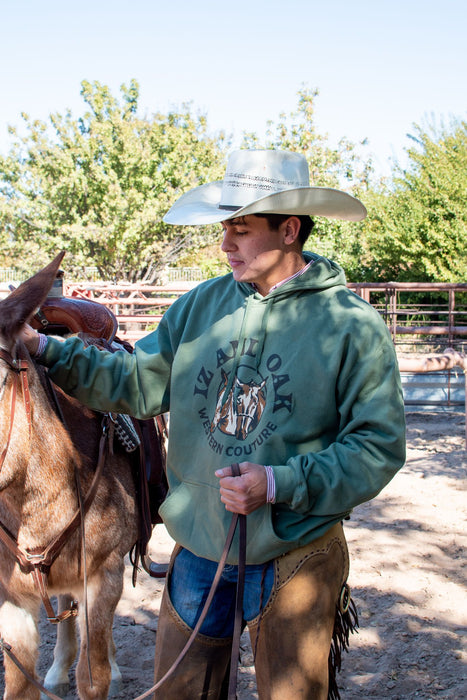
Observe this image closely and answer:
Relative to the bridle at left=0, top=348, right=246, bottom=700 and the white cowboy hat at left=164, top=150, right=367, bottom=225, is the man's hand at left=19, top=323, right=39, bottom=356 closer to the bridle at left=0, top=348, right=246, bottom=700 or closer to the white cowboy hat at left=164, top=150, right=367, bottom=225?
the bridle at left=0, top=348, right=246, bottom=700

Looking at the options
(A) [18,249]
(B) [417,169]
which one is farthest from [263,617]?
(A) [18,249]

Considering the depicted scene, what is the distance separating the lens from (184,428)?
1927 mm

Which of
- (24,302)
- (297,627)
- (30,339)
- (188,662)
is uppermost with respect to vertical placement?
(24,302)

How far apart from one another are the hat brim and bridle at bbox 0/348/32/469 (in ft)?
2.25

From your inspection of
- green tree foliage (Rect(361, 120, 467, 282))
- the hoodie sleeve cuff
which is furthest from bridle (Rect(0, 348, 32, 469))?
green tree foliage (Rect(361, 120, 467, 282))

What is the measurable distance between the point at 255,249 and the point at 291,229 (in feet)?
0.42

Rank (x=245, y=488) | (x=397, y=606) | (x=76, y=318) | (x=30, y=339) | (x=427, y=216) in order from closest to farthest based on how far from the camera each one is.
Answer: (x=245, y=488) < (x=30, y=339) < (x=76, y=318) < (x=397, y=606) < (x=427, y=216)

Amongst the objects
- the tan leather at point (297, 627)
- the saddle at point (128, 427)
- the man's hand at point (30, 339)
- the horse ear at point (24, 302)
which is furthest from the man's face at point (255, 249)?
the saddle at point (128, 427)

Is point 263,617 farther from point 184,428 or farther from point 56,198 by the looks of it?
point 56,198

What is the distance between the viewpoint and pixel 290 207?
1841 millimetres

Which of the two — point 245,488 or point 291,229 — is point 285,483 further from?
point 291,229

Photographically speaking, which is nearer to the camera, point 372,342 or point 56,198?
point 372,342

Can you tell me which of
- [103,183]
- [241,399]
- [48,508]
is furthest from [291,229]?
[103,183]

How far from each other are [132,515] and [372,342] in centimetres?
132
